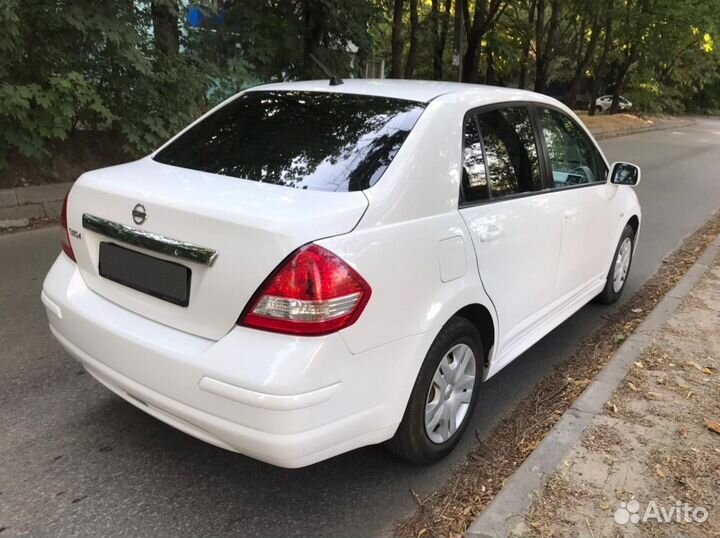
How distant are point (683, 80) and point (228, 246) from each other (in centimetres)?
4518

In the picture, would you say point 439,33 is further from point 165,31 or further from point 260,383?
point 260,383

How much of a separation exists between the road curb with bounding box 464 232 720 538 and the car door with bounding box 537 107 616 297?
501 mm

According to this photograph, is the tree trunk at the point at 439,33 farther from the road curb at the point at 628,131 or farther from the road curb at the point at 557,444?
the road curb at the point at 557,444

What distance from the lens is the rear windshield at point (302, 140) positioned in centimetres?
266

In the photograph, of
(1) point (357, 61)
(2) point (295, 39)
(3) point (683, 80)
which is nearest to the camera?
(2) point (295, 39)

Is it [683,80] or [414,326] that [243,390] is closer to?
[414,326]

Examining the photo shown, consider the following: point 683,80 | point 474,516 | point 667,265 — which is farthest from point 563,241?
point 683,80

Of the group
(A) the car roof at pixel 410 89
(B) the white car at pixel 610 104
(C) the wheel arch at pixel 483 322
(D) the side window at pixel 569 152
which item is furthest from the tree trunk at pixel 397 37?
(B) the white car at pixel 610 104

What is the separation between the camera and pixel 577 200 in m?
4.01

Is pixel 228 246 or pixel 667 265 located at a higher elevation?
pixel 228 246

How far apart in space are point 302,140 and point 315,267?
0.93m

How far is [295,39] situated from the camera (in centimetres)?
938

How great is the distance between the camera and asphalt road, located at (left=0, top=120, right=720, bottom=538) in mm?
2541

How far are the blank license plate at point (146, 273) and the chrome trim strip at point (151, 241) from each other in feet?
0.17
